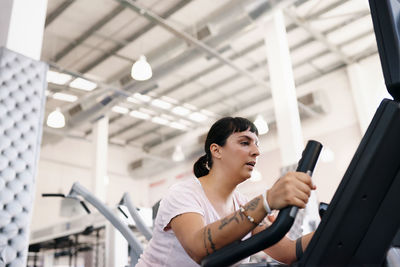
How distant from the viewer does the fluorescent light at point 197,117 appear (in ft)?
33.0

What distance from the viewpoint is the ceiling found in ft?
19.9

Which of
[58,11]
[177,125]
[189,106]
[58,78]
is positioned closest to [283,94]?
[58,11]

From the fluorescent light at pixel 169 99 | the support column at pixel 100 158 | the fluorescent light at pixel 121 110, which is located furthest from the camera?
the fluorescent light at pixel 121 110

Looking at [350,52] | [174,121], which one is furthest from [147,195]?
[350,52]

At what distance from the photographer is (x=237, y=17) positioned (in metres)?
5.45

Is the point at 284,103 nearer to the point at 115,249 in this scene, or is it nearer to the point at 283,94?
the point at 283,94

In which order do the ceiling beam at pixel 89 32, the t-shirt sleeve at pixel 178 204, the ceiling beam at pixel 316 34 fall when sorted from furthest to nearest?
the ceiling beam at pixel 316 34, the ceiling beam at pixel 89 32, the t-shirt sleeve at pixel 178 204

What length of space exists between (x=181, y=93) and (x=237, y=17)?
12.1 feet

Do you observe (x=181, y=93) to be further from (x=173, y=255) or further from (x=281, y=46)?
(x=173, y=255)

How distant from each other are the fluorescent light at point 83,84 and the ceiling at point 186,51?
0.43 ft

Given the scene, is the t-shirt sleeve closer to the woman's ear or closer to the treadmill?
the woman's ear

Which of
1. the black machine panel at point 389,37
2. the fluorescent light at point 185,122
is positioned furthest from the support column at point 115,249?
the fluorescent light at point 185,122

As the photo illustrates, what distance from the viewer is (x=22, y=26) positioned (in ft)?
9.31

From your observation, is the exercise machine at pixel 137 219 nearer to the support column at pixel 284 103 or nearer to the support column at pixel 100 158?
the support column at pixel 284 103
